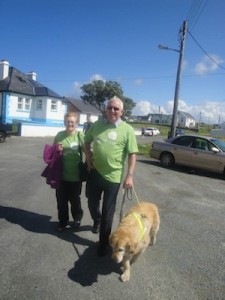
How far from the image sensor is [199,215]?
22.0 feet

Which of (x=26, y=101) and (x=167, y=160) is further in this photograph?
(x=26, y=101)

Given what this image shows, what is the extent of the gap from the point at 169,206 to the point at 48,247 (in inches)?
138

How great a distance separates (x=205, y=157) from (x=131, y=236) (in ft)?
33.2

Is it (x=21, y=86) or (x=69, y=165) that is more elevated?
(x=21, y=86)

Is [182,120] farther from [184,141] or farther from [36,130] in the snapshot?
[184,141]

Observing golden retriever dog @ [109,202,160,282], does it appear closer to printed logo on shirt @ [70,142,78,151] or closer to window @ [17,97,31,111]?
printed logo on shirt @ [70,142,78,151]

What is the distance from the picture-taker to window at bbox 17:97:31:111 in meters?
34.1

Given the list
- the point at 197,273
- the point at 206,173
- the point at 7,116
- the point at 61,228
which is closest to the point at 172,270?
the point at 197,273

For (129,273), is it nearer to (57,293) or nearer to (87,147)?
(57,293)

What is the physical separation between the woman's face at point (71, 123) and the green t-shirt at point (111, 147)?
2.23ft

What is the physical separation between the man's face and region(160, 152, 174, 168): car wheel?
10420 mm

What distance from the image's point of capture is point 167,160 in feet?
47.2

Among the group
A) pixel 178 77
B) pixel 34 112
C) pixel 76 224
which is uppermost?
pixel 178 77

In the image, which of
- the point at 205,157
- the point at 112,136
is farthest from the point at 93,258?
the point at 205,157
